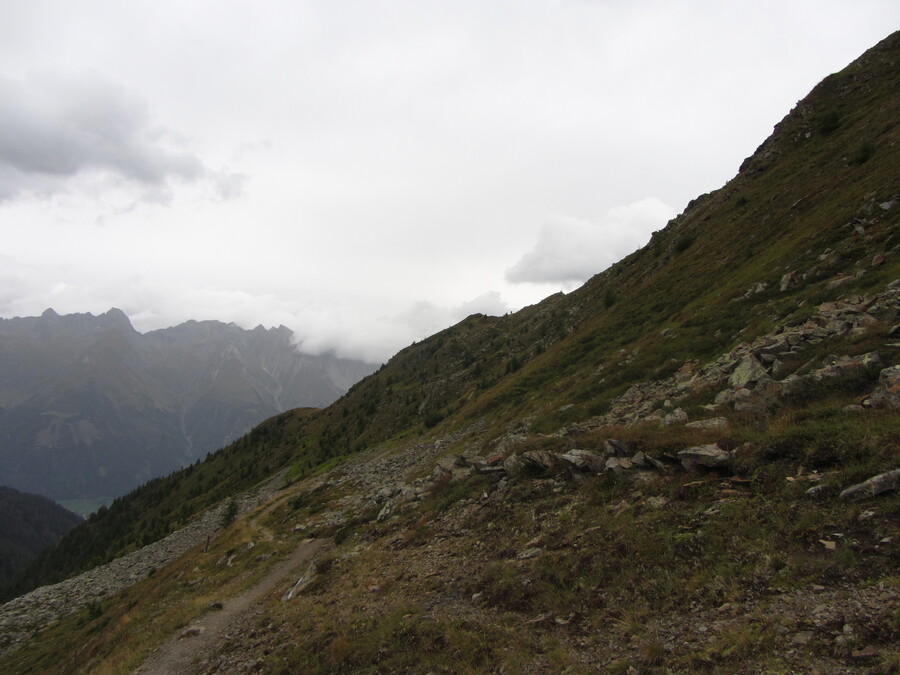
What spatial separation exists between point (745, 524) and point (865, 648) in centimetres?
444

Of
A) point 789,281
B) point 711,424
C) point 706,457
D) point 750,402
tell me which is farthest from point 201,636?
point 789,281

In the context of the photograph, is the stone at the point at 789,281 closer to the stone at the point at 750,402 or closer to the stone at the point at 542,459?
the stone at the point at 750,402

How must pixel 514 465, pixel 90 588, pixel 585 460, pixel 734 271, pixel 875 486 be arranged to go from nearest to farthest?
pixel 875 486 < pixel 585 460 < pixel 514 465 < pixel 734 271 < pixel 90 588

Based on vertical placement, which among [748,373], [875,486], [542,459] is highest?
[748,373]

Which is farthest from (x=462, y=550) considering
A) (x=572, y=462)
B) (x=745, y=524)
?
(x=745, y=524)

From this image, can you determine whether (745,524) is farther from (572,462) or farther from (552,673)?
(572,462)

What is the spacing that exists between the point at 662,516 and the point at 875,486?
4.95 m

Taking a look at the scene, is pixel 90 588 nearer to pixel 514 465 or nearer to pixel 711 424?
pixel 514 465

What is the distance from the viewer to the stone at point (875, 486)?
9.61 metres

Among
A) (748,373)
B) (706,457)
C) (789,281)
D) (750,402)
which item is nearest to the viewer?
(706,457)

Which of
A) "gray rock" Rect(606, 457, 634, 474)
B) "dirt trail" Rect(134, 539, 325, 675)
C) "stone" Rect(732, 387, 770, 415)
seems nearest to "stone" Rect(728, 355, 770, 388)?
"stone" Rect(732, 387, 770, 415)

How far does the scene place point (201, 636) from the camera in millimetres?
20531

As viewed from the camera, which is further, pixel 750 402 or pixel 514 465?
pixel 514 465

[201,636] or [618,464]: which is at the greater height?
[618,464]
